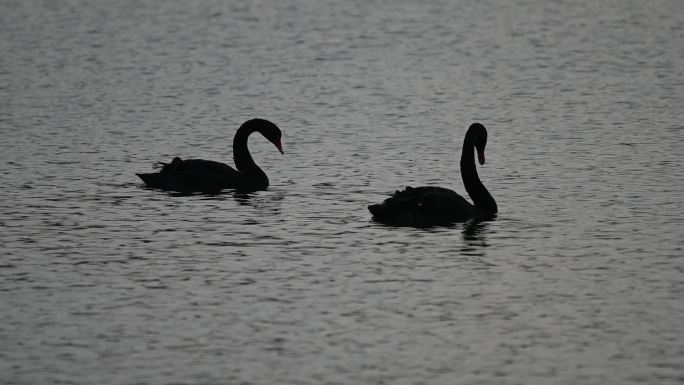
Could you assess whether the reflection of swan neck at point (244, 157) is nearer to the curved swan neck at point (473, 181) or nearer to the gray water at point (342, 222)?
the gray water at point (342, 222)

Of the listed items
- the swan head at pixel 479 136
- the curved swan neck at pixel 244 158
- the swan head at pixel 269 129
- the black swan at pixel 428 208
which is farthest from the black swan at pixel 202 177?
the black swan at pixel 428 208

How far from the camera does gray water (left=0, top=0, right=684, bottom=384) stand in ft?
30.6

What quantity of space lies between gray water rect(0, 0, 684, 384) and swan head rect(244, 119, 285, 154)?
0.56 meters

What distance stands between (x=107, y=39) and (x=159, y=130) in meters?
12.8

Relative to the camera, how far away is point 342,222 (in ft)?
45.8

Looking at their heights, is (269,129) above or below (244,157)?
above

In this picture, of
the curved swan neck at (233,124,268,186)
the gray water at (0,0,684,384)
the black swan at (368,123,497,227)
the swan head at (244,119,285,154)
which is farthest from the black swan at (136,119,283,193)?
the black swan at (368,123,497,227)

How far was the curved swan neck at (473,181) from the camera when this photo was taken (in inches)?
562

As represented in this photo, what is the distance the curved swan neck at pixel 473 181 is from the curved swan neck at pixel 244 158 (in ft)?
8.96

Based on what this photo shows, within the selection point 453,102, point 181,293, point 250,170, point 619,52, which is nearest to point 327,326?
point 181,293

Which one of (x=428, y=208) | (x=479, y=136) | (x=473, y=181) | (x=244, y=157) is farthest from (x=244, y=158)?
(x=428, y=208)

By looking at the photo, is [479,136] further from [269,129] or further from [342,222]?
[269,129]

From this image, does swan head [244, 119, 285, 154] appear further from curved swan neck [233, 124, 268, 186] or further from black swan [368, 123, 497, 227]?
black swan [368, 123, 497, 227]

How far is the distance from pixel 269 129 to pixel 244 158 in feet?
2.00
